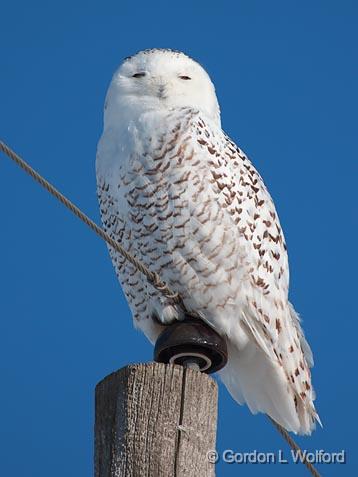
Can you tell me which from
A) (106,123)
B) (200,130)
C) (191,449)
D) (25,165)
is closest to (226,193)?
(200,130)

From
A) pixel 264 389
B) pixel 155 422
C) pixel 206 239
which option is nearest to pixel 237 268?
pixel 206 239

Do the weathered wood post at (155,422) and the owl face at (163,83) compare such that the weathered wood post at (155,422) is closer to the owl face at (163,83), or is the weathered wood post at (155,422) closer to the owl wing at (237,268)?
the owl wing at (237,268)

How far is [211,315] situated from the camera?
480 centimetres

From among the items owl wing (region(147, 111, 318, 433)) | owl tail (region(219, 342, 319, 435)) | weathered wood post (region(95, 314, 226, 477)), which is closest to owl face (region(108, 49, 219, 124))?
owl wing (region(147, 111, 318, 433))

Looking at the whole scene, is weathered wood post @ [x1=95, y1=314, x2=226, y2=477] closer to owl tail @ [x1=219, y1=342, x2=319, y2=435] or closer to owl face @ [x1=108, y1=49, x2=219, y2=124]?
owl tail @ [x1=219, y1=342, x2=319, y2=435]

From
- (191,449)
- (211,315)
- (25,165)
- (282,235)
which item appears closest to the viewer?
(191,449)

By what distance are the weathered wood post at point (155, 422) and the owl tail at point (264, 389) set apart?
1.63 m

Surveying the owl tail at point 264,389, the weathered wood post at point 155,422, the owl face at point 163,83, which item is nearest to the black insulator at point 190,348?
the owl tail at point 264,389

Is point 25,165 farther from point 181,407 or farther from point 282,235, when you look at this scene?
point 282,235

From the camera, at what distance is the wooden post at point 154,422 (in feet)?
10.3

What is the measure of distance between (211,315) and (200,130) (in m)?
0.85

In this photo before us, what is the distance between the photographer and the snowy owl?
480 cm

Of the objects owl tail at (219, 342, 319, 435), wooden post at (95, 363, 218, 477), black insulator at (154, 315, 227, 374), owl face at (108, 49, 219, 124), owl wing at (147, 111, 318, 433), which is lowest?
wooden post at (95, 363, 218, 477)

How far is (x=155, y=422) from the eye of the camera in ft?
10.5
